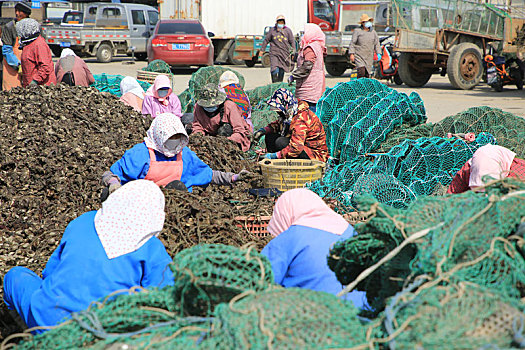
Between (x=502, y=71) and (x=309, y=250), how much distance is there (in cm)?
1343

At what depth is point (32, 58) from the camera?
7.78 meters

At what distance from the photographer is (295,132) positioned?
18.6 feet

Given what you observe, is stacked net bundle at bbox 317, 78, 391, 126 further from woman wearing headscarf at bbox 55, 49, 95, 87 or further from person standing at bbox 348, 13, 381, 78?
person standing at bbox 348, 13, 381, 78

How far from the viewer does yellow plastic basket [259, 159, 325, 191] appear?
4.91 m

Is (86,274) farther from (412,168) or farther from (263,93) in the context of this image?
(263,93)

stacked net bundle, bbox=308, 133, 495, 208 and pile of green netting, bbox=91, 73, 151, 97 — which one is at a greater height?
pile of green netting, bbox=91, 73, 151, 97

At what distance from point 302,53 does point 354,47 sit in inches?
196

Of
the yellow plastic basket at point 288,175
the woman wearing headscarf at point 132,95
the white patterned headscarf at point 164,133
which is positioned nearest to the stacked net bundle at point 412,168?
the yellow plastic basket at point 288,175

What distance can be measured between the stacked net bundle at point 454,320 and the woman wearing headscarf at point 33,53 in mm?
7072

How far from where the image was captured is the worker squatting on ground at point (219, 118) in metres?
6.38

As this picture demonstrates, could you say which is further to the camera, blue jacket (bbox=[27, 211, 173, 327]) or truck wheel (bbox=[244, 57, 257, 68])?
truck wheel (bbox=[244, 57, 257, 68])

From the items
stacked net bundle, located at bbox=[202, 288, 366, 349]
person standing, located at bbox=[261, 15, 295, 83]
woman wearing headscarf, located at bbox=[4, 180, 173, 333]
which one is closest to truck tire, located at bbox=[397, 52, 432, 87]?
person standing, located at bbox=[261, 15, 295, 83]

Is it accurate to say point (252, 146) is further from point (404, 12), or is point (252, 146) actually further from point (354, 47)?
point (404, 12)

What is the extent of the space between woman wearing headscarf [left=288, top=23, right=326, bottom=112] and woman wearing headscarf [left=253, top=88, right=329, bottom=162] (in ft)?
4.95
